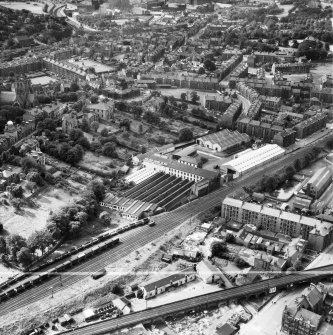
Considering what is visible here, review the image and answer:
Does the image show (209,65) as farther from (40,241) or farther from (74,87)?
(40,241)

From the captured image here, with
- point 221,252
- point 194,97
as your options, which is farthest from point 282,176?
point 194,97

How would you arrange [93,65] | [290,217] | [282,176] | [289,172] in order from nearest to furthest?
[290,217] < [282,176] < [289,172] < [93,65]

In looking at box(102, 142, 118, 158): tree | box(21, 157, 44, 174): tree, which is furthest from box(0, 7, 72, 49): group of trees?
box(21, 157, 44, 174): tree

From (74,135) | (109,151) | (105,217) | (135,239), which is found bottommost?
(135,239)

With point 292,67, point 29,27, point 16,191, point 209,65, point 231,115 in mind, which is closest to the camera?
point 16,191

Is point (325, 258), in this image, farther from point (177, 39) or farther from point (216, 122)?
point (177, 39)

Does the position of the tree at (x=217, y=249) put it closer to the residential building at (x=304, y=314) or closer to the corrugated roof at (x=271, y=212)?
the corrugated roof at (x=271, y=212)

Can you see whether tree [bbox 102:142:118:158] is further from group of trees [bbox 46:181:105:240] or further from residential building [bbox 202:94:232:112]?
residential building [bbox 202:94:232:112]

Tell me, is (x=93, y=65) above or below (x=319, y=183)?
above

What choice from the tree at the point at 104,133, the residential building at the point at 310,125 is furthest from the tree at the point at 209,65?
the tree at the point at 104,133
